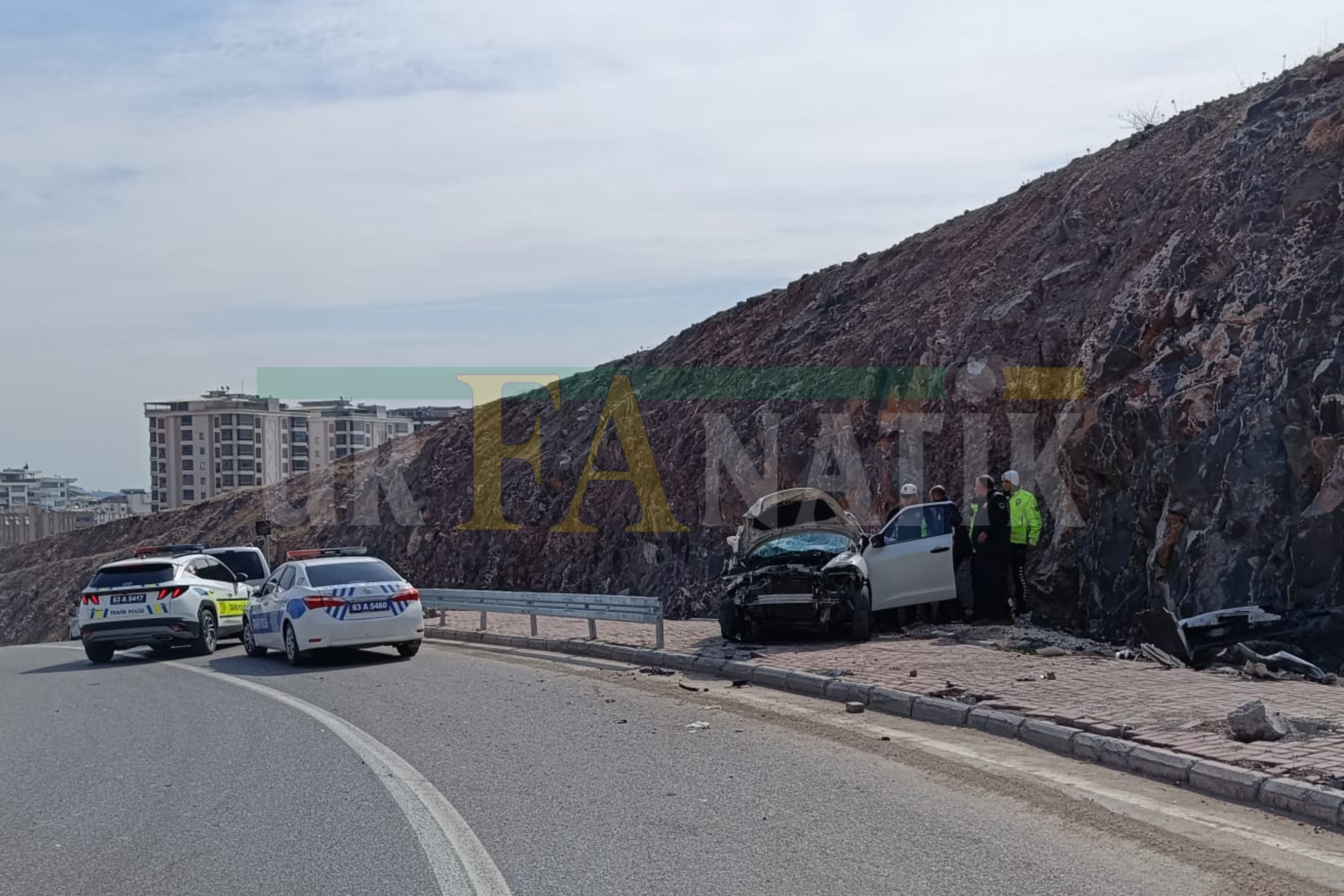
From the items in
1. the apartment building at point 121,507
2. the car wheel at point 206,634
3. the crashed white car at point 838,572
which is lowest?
the car wheel at point 206,634

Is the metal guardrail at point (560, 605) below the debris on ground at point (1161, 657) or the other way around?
the other way around

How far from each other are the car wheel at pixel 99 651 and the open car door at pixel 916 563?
1172cm

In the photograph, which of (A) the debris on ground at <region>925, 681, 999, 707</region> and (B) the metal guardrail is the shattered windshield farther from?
(A) the debris on ground at <region>925, 681, 999, 707</region>

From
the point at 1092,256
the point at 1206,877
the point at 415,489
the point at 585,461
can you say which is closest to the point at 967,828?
the point at 1206,877

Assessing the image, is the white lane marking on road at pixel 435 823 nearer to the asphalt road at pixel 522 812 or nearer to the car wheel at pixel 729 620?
the asphalt road at pixel 522 812

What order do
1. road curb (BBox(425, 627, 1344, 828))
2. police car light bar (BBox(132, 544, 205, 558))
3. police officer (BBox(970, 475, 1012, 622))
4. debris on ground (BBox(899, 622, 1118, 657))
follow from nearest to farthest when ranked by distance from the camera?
1. road curb (BBox(425, 627, 1344, 828))
2. debris on ground (BBox(899, 622, 1118, 657))
3. police officer (BBox(970, 475, 1012, 622))
4. police car light bar (BBox(132, 544, 205, 558))

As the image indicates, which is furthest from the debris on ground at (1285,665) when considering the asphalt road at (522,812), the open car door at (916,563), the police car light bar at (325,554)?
the police car light bar at (325,554)

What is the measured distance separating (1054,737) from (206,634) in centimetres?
1442

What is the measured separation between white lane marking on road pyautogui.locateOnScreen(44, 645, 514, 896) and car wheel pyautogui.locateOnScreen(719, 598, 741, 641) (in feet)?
18.5

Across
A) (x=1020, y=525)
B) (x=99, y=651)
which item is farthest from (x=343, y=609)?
(x=1020, y=525)

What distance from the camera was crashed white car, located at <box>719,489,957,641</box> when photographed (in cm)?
1497

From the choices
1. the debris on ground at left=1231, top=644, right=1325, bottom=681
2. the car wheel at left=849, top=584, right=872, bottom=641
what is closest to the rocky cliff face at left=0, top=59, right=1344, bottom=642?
the debris on ground at left=1231, top=644, right=1325, bottom=681

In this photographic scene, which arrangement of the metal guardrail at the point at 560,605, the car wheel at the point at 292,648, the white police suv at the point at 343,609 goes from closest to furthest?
the metal guardrail at the point at 560,605
the white police suv at the point at 343,609
the car wheel at the point at 292,648

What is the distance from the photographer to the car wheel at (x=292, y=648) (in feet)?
54.0
